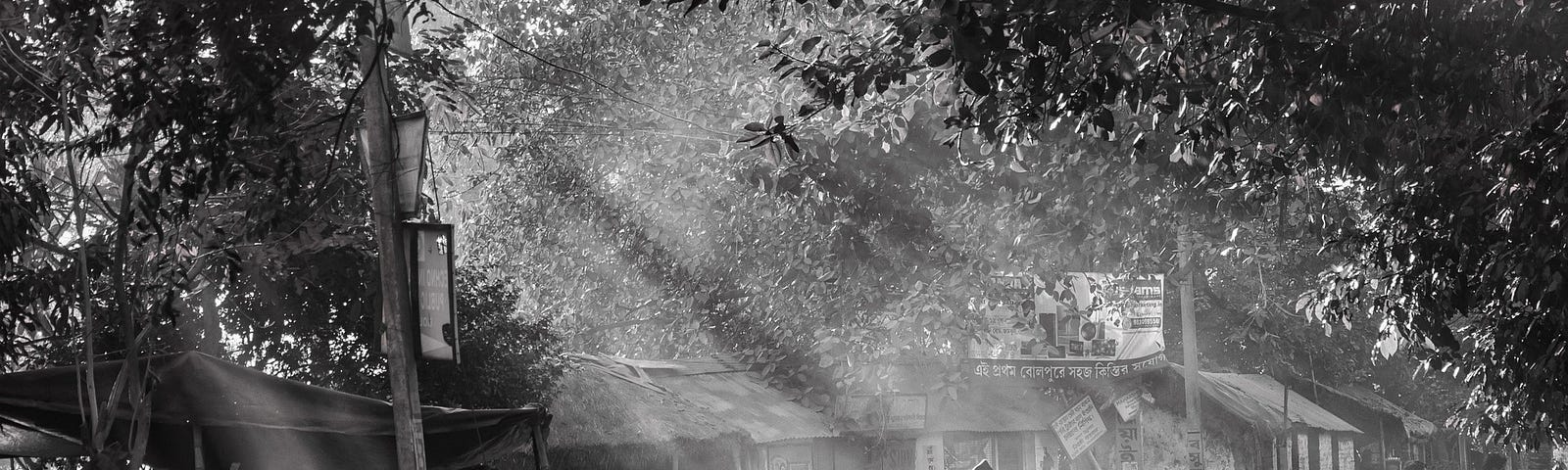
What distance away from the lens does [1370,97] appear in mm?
6953

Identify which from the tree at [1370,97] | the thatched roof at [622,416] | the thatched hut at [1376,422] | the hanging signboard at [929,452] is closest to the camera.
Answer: the tree at [1370,97]

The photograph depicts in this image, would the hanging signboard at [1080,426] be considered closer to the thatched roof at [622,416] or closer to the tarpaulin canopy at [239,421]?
the thatched roof at [622,416]

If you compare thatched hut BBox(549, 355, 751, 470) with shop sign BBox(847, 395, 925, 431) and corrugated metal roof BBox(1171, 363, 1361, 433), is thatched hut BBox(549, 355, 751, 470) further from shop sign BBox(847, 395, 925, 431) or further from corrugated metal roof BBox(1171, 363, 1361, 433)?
corrugated metal roof BBox(1171, 363, 1361, 433)

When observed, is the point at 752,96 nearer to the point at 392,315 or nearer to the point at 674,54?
the point at 674,54

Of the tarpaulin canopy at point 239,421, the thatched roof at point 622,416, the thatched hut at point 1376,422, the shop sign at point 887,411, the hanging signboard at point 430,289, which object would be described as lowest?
the thatched hut at point 1376,422

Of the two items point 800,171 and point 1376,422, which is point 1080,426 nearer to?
point 800,171

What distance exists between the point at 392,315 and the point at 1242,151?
583 cm

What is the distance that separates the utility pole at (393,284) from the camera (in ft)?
25.8

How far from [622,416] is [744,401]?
394 cm

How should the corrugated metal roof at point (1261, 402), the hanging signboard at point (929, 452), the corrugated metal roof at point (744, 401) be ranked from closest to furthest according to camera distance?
1. the corrugated metal roof at point (744, 401)
2. the hanging signboard at point (929, 452)
3. the corrugated metal roof at point (1261, 402)

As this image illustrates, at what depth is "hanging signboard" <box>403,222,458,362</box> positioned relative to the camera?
8.01 m

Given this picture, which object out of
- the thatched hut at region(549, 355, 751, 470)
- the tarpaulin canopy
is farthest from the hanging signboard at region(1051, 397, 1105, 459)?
the tarpaulin canopy

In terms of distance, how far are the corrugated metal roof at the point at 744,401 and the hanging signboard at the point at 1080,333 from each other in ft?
10.8

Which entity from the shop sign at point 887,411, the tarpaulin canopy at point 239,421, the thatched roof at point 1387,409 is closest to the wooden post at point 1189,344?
the shop sign at point 887,411
